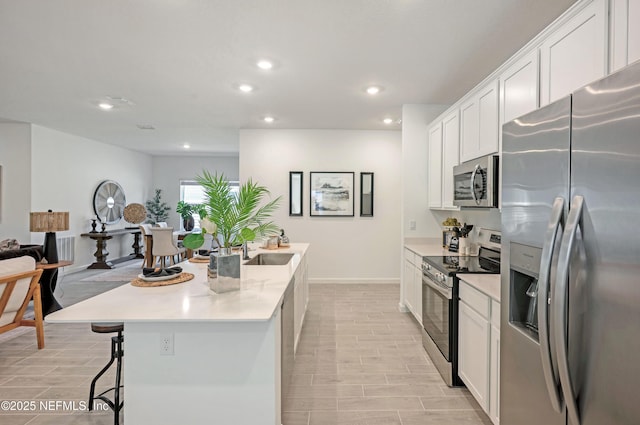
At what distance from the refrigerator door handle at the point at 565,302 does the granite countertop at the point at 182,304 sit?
1.13m

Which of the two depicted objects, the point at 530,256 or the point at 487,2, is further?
the point at 487,2

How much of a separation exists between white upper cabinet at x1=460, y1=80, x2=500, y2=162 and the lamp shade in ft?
15.5

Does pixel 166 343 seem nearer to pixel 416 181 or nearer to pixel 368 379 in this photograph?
pixel 368 379

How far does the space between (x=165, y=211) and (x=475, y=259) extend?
8430mm

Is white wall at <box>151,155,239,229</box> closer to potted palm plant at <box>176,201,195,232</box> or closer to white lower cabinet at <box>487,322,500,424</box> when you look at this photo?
potted palm plant at <box>176,201,195,232</box>

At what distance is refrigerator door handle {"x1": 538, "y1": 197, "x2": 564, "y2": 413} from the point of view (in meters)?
1.17

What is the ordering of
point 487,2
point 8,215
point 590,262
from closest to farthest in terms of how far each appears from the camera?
point 590,262 → point 487,2 → point 8,215

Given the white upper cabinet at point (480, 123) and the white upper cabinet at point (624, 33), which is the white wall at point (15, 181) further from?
the white upper cabinet at point (624, 33)

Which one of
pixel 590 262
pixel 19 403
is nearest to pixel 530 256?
pixel 590 262

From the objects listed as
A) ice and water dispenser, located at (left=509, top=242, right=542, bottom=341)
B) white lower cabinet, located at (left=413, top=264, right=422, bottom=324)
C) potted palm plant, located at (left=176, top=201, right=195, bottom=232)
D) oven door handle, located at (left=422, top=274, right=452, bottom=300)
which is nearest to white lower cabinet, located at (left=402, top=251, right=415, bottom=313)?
white lower cabinet, located at (left=413, top=264, right=422, bottom=324)

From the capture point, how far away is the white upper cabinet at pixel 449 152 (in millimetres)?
3469

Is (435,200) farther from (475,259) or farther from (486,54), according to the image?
(486,54)

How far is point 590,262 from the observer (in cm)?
105

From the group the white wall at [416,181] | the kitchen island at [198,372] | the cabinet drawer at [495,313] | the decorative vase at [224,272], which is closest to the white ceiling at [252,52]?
the white wall at [416,181]
